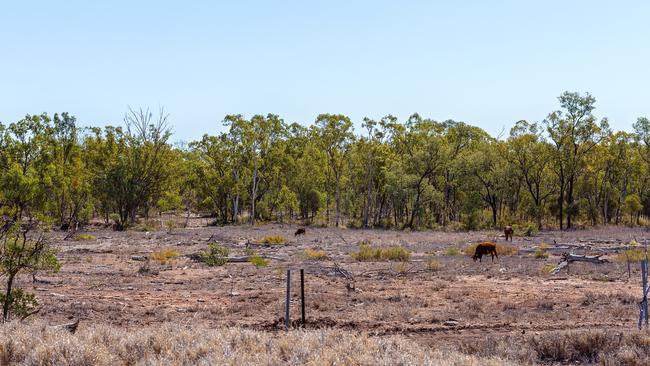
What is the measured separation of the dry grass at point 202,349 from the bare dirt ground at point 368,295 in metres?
2.88

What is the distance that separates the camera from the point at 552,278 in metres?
21.7

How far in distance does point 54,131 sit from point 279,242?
32468 mm

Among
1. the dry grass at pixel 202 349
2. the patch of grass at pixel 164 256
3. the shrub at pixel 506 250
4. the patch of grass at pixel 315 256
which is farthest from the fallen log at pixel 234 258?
the dry grass at pixel 202 349

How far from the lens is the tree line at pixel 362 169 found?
185 ft

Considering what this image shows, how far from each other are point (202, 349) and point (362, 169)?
2191 inches

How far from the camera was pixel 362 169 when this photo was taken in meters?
65.4

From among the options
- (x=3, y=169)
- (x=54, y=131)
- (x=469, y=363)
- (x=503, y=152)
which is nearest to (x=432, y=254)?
(x=469, y=363)

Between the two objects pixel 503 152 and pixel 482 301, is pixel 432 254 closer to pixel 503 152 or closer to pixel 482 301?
pixel 482 301

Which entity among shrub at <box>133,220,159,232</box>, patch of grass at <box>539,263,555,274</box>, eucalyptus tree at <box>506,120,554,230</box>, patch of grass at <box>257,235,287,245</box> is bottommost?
patch of grass at <box>539,263,555,274</box>

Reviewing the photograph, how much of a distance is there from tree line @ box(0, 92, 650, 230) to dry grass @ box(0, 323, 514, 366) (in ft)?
138

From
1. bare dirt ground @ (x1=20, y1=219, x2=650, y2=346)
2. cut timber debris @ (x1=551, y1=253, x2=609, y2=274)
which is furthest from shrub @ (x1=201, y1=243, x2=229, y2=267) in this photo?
cut timber debris @ (x1=551, y1=253, x2=609, y2=274)

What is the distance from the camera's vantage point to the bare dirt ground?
1462 cm

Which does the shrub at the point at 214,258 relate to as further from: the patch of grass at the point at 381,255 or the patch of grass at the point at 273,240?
the patch of grass at the point at 273,240

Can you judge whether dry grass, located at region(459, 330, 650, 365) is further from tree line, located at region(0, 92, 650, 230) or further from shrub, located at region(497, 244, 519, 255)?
tree line, located at region(0, 92, 650, 230)
